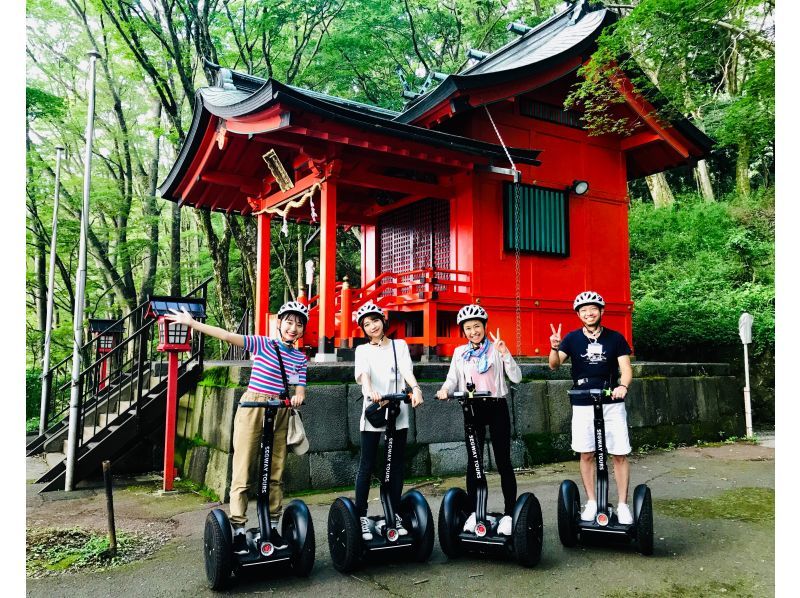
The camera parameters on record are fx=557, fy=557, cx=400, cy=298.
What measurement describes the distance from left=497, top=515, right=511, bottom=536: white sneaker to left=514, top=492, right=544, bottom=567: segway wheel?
0.08 m

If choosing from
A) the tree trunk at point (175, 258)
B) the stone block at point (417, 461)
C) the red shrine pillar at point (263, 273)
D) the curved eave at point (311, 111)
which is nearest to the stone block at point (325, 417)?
the stone block at point (417, 461)

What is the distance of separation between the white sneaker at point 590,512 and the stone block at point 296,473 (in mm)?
3358

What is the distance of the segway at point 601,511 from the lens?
4.27 m

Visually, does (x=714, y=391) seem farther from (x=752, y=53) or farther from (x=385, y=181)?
(x=385, y=181)

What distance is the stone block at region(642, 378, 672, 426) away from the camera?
9.73 m

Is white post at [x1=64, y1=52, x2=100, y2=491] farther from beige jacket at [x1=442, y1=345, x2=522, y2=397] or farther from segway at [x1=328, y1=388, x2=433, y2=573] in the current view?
beige jacket at [x1=442, y1=345, x2=522, y2=397]

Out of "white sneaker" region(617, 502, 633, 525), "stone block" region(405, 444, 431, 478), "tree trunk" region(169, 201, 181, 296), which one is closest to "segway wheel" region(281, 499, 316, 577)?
"white sneaker" region(617, 502, 633, 525)

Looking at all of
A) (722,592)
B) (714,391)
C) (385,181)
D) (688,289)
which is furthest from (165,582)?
(688,289)

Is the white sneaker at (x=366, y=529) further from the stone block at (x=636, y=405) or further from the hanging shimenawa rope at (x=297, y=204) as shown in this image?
the stone block at (x=636, y=405)

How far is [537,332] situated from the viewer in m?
10.2

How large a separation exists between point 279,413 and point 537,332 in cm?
688

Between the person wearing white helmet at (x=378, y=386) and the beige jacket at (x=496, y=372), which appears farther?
the beige jacket at (x=496, y=372)

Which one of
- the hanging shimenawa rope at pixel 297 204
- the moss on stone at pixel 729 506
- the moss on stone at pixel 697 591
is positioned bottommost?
the moss on stone at pixel 729 506

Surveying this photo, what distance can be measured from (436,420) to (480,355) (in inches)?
131
